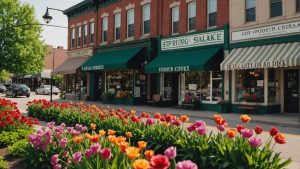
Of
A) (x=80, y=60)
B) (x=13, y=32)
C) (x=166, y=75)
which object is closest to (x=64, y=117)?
(x=166, y=75)

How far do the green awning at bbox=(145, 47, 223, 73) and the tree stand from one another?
81.1 feet

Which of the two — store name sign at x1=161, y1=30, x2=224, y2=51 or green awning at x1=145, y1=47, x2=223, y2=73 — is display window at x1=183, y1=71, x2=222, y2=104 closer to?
green awning at x1=145, y1=47, x2=223, y2=73

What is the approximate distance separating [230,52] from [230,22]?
1.75 m

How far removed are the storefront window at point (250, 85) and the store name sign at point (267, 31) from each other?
1893 mm

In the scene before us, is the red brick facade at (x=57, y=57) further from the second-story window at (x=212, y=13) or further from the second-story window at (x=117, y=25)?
the second-story window at (x=212, y=13)

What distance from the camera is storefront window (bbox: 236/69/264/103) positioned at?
18.6 m

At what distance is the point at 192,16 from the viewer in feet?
74.0

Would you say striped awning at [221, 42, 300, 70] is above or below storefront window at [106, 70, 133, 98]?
above

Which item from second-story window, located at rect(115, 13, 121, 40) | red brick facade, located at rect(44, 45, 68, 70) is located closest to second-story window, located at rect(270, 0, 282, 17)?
second-story window, located at rect(115, 13, 121, 40)

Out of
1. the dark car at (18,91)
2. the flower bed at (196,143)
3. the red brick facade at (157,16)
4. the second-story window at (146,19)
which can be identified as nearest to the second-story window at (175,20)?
the red brick facade at (157,16)

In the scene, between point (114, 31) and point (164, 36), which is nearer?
point (164, 36)

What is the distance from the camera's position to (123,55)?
26.0 m

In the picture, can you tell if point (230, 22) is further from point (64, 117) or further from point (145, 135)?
point (145, 135)

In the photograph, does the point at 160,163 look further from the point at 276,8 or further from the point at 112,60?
the point at 112,60
